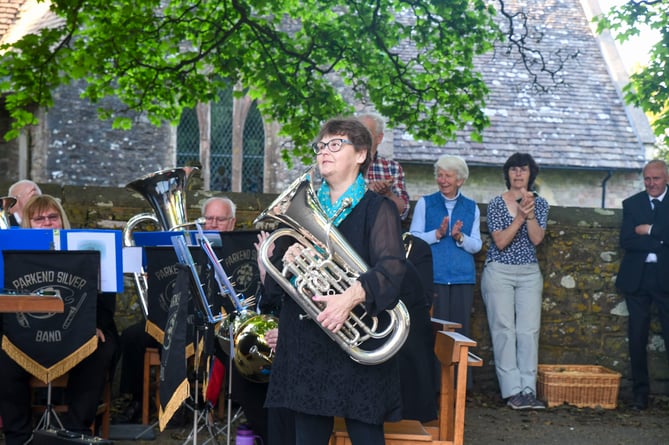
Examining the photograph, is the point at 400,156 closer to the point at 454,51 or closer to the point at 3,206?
the point at 454,51

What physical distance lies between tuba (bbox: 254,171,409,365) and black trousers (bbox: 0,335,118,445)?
8.44 ft

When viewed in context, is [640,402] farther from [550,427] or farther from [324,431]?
[324,431]

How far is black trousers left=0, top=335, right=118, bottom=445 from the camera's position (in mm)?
5746

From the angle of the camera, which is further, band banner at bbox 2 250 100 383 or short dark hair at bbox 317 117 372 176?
band banner at bbox 2 250 100 383

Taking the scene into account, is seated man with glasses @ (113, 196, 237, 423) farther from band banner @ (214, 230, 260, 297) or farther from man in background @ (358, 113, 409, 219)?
man in background @ (358, 113, 409, 219)

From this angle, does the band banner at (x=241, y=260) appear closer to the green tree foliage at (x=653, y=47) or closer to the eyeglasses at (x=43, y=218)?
the eyeglasses at (x=43, y=218)

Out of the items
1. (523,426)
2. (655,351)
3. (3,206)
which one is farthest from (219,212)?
(655,351)

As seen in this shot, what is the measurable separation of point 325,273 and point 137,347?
3774mm

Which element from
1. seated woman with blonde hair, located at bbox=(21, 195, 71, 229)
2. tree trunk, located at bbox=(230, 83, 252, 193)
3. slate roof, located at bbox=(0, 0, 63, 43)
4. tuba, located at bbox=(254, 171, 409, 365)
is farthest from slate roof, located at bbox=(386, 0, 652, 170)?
tuba, located at bbox=(254, 171, 409, 365)

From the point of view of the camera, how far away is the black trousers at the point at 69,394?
5.75 m

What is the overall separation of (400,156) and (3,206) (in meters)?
13.1

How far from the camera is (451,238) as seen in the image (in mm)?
7898

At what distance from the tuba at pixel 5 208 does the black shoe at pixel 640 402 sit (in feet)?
18.1

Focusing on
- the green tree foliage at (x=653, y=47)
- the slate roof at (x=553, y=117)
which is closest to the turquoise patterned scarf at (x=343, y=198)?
the green tree foliage at (x=653, y=47)
